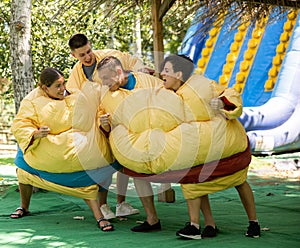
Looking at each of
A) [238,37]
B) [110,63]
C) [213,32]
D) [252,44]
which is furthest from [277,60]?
[110,63]

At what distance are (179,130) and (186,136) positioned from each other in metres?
0.08

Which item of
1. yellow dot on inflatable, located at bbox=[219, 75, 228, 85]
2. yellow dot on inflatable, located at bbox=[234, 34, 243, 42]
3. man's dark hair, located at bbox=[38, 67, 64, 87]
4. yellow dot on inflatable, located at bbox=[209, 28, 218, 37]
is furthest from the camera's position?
yellow dot on inflatable, located at bbox=[209, 28, 218, 37]

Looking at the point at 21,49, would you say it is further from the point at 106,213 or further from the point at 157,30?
the point at 106,213

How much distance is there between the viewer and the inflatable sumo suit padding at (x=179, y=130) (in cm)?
454

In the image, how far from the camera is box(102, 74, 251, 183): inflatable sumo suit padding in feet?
14.9

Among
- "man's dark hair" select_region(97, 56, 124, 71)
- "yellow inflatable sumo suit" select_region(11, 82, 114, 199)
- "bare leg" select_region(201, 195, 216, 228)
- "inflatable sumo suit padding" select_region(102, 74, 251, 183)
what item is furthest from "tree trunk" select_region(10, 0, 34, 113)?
"bare leg" select_region(201, 195, 216, 228)

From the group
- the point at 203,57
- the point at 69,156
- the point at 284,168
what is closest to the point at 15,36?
the point at 69,156

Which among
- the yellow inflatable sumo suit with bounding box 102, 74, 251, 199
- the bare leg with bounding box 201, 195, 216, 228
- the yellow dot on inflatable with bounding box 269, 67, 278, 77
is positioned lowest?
the bare leg with bounding box 201, 195, 216, 228

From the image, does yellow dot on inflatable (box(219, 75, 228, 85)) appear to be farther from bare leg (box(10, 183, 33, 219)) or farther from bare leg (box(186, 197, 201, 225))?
bare leg (box(186, 197, 201, 225))

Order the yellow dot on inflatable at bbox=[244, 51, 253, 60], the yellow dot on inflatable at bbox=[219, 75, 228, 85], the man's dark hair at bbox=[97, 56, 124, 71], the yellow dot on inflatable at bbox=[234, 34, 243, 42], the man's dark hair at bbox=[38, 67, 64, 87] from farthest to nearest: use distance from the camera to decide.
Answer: the yellow dot on inflatable at bbox=[234, 34, 243, 42] < the yellow dot on inflatable at bbox=[219, 75, 228, 85] < the yellow dot on inflatable at bbox=[244, 51, 253, 60] < the man's dark hair at bbox=[38, 67, 64, 87] < the man's dark hair at bbox=[97, 56, 124, 71]

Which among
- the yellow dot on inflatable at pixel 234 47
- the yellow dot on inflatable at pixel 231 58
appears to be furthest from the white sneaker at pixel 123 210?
the yellow dot on inflatable at pixel 234 47

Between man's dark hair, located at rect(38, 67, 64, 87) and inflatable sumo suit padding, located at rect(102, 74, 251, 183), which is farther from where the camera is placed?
man's dark hair, located at rect(38, 67, 64, 87)

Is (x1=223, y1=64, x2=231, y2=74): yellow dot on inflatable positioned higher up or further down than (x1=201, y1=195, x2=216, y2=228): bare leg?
higher up

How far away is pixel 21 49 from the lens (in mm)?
7281
